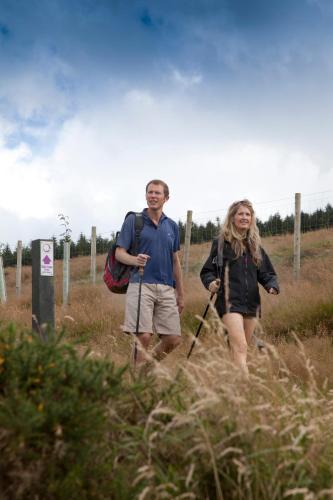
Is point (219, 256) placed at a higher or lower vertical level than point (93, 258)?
higher

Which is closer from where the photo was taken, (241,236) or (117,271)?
(241,236)

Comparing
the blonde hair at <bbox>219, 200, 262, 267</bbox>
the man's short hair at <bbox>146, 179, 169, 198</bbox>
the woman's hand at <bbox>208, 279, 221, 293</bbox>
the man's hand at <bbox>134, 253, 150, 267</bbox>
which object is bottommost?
the woman's hand at <bbox>208, 279, 221, 293</bbox>

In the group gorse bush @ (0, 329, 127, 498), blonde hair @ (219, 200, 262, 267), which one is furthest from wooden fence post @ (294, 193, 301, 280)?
gorse bush @ (0, 329, 127, 498)

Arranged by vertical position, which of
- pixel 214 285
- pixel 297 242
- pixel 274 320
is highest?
pixel 297 242

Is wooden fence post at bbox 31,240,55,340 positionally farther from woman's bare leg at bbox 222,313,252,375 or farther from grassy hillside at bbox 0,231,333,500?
grassy hillside at bbox 0,231,333,500

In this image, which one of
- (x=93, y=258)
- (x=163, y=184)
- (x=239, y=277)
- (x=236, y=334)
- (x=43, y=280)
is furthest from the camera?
(x=93, y=258)

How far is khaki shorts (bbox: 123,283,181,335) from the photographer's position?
5891 millimetres

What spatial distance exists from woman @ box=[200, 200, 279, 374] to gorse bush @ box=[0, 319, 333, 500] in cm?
269

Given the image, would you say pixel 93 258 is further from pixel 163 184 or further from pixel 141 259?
pixel 141 259

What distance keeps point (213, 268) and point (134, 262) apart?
780mm

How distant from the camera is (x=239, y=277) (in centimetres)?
578

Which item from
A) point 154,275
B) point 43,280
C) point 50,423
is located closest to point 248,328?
point 154,275

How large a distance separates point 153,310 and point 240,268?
0.98 metres

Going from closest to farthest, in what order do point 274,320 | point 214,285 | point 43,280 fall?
point 214,285 < point 43,280 < point 274,320
